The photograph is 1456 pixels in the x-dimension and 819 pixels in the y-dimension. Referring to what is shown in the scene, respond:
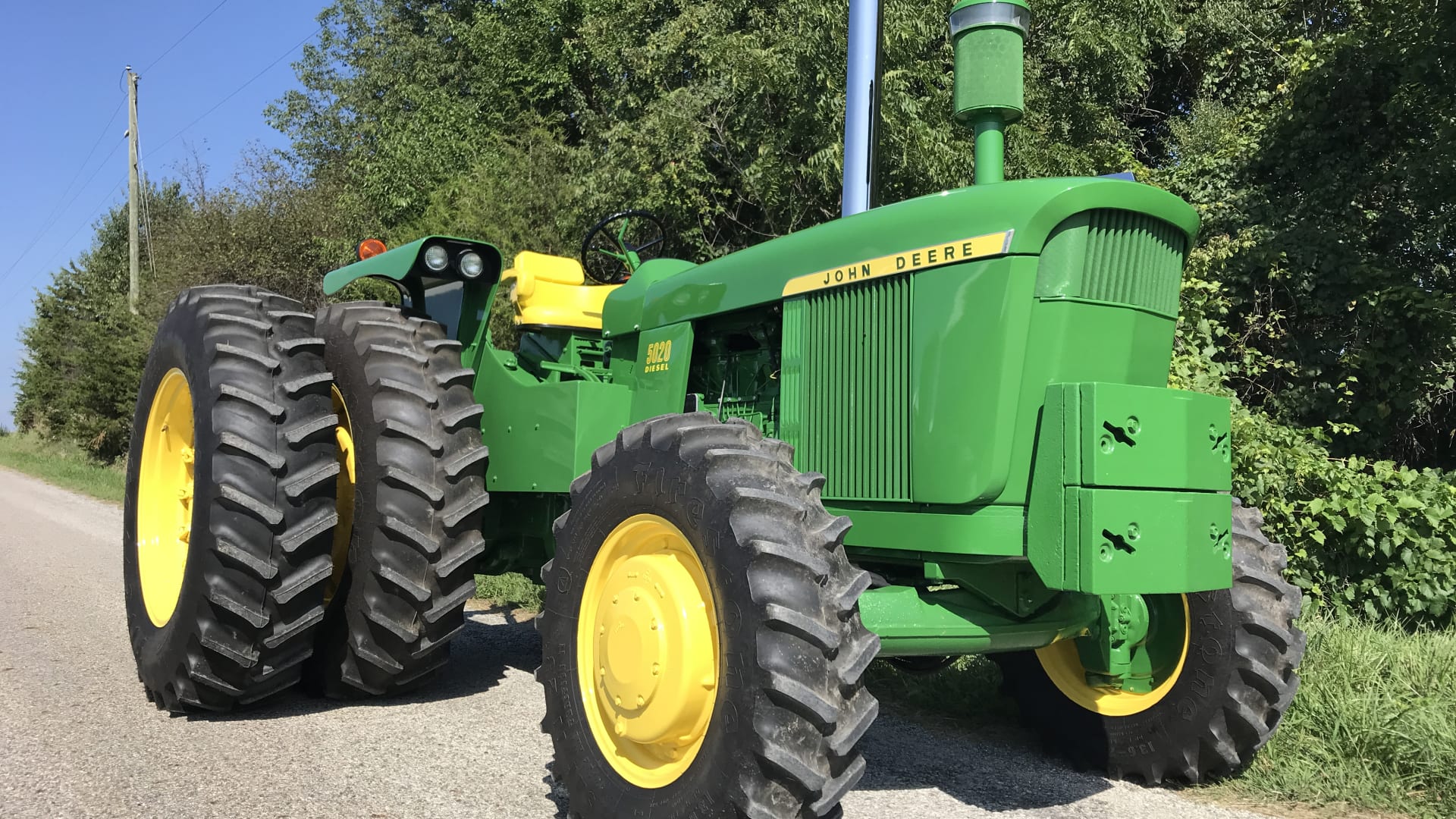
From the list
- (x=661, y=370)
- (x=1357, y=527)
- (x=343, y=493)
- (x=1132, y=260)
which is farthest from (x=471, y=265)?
(x=1357, y=527)

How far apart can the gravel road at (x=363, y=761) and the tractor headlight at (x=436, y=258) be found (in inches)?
75.8

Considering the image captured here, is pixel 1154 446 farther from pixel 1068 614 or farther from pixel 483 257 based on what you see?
pixel 483 257

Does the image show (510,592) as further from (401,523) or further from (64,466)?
(64,466)

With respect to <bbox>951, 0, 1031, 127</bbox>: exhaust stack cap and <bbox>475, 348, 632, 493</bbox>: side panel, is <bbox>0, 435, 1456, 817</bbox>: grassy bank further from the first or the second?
<bbox>951, 0, 1031, 127</bbox>: exhaust stack cap

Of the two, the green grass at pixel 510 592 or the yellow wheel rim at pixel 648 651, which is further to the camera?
the green grass at pixel 510 592

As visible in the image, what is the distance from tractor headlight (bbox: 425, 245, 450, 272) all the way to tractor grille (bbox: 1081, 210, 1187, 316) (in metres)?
3.08

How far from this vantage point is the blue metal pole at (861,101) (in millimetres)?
5727

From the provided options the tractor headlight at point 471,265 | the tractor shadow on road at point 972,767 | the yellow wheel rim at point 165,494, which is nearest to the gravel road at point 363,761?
the tractor shadow on road at point 972,767

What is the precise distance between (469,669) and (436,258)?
1993mm

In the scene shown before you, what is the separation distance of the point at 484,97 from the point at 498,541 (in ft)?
55.5

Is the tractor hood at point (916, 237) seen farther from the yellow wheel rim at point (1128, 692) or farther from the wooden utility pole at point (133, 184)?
the wooden utility pole at point (133, 184)

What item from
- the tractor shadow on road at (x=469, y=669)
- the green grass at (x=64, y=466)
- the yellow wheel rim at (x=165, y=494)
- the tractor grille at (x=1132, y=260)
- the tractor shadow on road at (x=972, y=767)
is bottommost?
the green grass at (x=64, y=466)

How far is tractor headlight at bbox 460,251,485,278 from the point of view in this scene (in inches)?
200

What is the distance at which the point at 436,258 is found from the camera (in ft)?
16.3
